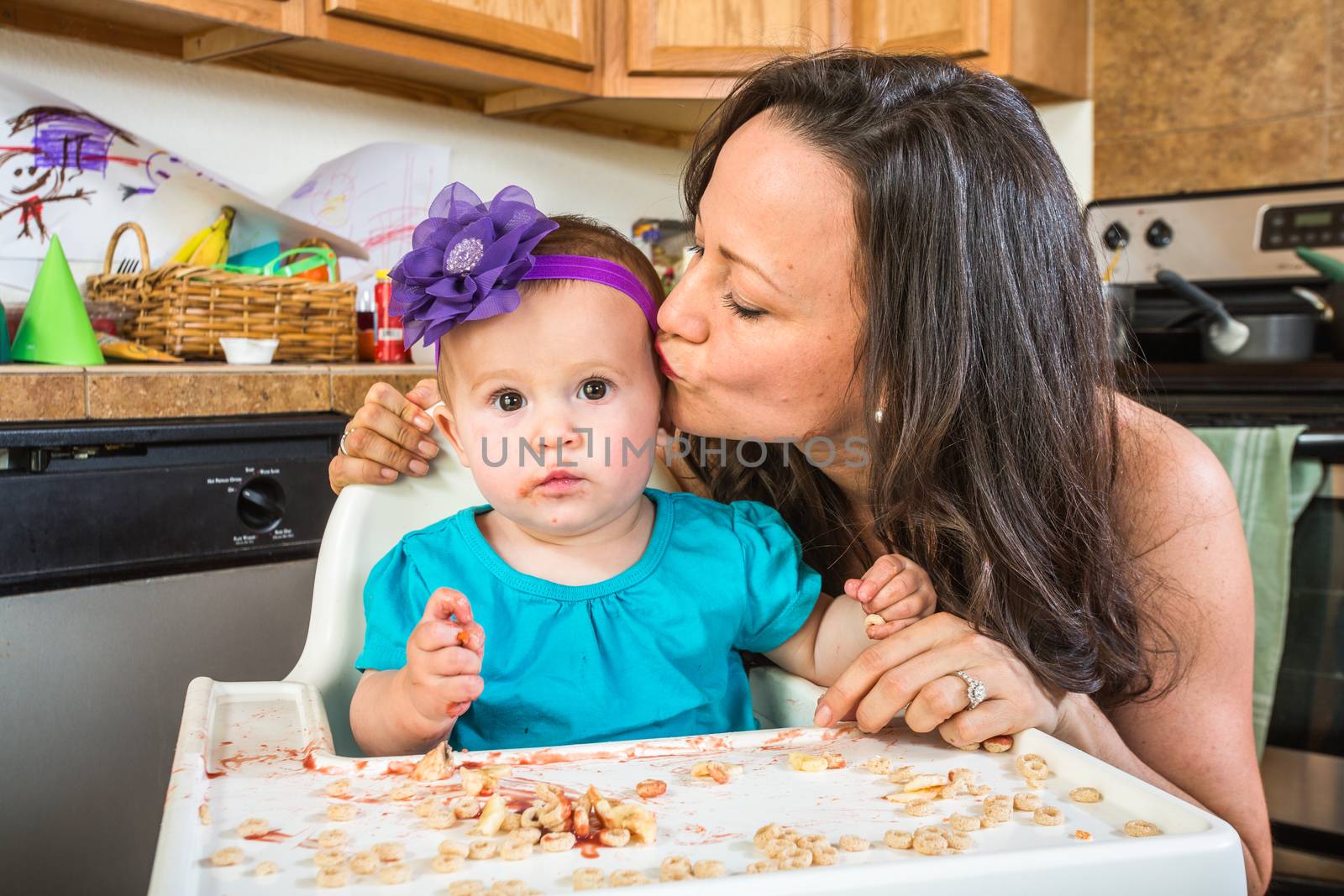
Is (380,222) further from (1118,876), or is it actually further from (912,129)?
(1118,876)

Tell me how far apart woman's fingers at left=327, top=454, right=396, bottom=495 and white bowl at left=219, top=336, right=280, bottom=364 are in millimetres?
798

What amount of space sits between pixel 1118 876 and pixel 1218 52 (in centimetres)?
265

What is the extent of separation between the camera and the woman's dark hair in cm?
89

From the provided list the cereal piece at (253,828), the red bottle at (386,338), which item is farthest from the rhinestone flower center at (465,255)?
the red bottle at (386,338)

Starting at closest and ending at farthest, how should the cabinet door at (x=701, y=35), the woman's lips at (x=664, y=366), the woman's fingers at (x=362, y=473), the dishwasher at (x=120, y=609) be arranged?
the woman's lips at (x=664, y=366) → the woman's fingers at (x=362, y=473) → the dishwasher at (x=120, y=609) → the cabinet door at (x=701, y=35)

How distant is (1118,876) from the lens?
1.75 feet

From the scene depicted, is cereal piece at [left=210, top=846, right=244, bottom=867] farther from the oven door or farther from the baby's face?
the oven door

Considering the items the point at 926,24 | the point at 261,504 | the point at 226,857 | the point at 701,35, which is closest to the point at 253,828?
the point at 226,857

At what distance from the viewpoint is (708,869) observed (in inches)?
20.3

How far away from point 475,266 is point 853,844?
0.54 metres

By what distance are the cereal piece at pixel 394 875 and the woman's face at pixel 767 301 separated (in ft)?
1.65

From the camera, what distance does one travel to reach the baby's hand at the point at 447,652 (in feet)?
2.39

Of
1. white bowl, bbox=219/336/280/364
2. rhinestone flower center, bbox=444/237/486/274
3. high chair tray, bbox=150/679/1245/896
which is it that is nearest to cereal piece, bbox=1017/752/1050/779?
high chair tray, bbox=150/679/1245/896

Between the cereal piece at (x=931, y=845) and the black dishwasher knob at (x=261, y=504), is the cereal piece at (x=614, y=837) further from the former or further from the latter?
the black dishwasher knob at (x=261, y=504)
